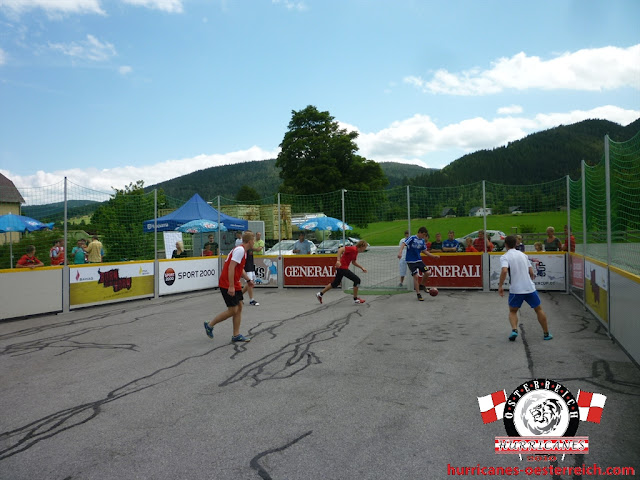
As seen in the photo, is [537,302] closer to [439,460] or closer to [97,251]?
[439,460]

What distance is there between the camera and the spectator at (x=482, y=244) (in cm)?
1437

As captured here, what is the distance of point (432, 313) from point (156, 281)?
328 inches

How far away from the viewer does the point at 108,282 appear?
13.2 meters

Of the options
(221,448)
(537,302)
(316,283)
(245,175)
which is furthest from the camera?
(245,175)

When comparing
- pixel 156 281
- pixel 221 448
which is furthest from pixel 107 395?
pixel 156 281

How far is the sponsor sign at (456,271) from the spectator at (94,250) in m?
9.85

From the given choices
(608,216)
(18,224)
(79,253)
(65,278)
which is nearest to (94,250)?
(79,253)

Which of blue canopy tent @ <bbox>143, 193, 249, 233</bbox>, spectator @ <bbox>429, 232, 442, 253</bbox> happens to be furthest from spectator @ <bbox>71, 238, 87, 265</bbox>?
spectator @ <bbox>429, 232, 442, 253</bbox>

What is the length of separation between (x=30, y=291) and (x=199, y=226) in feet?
24.5

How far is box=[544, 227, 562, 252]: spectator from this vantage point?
1405 cm

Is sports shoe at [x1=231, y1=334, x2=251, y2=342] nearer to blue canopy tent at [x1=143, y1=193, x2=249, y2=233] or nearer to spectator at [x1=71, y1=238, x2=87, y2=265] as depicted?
spectator at [x1=71, y1=238, x2=87, y2=265]

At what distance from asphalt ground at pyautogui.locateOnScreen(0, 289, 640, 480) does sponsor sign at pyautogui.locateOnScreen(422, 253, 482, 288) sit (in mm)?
4415

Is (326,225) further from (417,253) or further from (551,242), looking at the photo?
(551,242)

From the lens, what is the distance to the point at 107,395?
5.38m
